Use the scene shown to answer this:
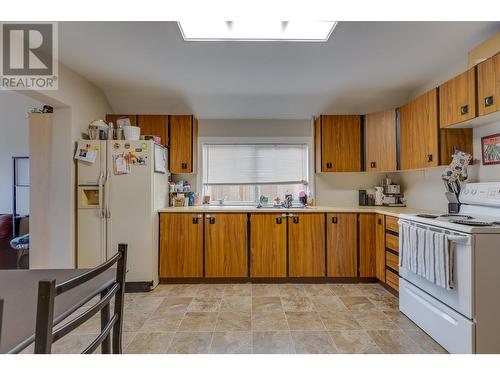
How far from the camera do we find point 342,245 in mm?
2916

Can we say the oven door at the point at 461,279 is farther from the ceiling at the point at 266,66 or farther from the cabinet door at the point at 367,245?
the ceiling at the point at 266,66

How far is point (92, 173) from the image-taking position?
2670 millimetres

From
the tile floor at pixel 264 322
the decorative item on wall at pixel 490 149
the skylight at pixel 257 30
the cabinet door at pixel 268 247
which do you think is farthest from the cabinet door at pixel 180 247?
the decorative item on wall at pixel 490 149

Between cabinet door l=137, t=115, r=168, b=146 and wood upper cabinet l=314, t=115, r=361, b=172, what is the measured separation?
7.25 ft

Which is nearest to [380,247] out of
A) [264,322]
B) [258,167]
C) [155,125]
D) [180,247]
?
[264,322]

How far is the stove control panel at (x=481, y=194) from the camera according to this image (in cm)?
193

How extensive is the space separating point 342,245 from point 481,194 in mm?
1393

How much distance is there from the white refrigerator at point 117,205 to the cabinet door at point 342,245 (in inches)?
84.8

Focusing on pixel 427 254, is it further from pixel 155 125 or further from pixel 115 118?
pixel 115 118

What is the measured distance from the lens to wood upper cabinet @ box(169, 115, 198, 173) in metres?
3.29

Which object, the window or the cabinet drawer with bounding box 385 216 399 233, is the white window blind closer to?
the window

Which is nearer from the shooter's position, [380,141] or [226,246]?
[226,246]

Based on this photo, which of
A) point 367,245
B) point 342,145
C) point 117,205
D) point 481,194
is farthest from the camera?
point 342,145
